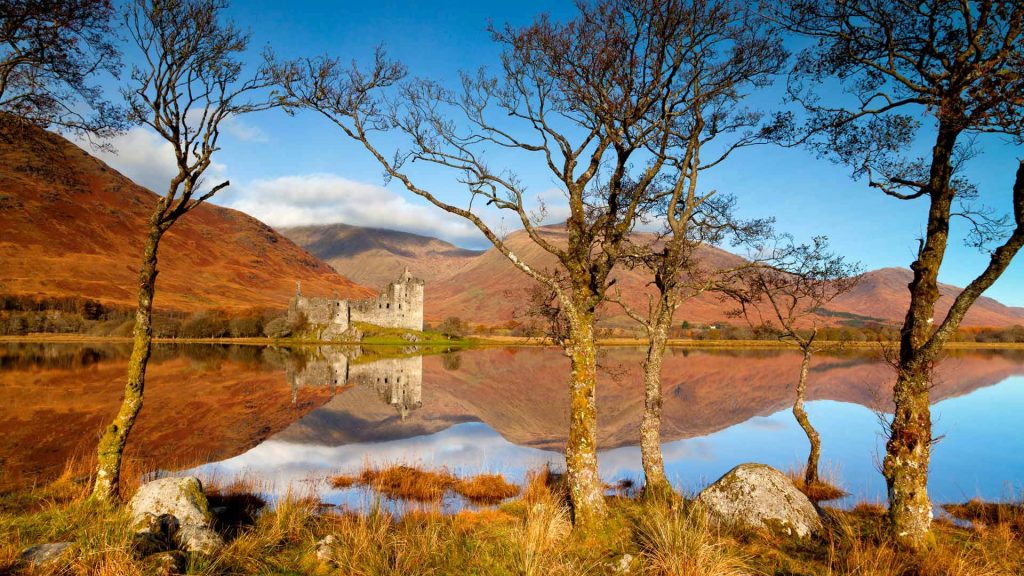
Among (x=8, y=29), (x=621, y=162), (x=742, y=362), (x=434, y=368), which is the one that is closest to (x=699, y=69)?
(x=621, y=162)

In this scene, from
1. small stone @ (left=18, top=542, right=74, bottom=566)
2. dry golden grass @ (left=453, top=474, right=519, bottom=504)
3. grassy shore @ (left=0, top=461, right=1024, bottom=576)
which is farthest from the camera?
dry golden grass @ (left=453, top=474, right=519, bottom=504)

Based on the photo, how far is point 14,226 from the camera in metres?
126

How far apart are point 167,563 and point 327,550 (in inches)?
72.9

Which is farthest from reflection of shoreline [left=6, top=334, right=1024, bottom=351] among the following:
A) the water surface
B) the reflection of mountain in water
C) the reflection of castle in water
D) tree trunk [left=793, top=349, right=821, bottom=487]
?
tree trunk [left=793, top=349, right=821, bottom=487]

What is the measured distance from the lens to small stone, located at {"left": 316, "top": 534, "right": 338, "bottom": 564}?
21.9 ft

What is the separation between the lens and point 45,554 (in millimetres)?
5535

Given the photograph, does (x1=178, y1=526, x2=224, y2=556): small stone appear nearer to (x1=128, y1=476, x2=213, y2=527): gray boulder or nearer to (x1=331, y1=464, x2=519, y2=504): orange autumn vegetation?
(x1=128, y1=476, x2=213, y2=527): gray boulder

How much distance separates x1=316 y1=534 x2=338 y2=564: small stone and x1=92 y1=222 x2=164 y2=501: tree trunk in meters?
3.87

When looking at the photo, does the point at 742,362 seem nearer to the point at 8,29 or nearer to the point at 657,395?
the point at 657,395

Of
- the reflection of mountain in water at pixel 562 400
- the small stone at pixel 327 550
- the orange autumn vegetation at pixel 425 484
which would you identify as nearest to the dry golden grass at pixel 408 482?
the orange autumn vegetation at pixel 425 484

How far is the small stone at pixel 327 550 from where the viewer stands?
666 centimetres

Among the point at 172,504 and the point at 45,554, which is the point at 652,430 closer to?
the point at 172,504

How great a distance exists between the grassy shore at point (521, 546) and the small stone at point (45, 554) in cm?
10

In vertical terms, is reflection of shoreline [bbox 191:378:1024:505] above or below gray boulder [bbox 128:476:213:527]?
below
